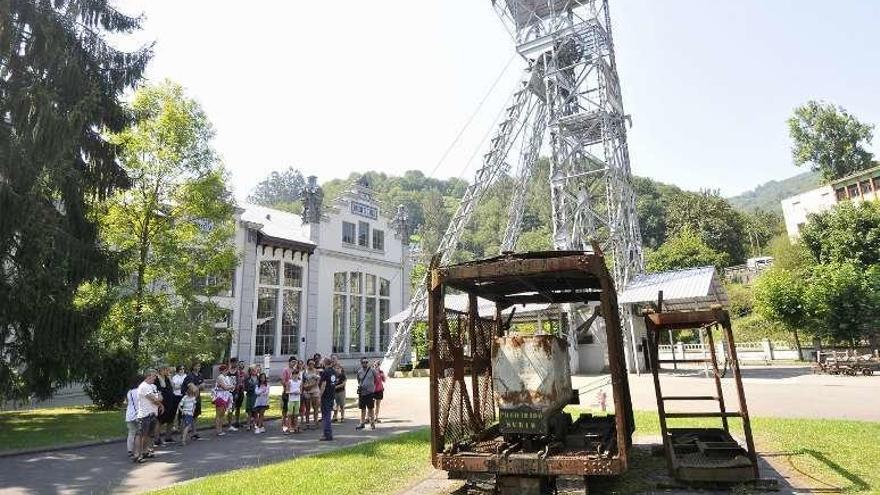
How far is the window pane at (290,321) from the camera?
1326 inches

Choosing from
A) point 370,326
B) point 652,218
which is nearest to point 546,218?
point 652,218

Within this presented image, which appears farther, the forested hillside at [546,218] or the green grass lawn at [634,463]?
the forested hillside at [546,218]

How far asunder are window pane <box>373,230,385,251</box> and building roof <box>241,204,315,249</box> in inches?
238

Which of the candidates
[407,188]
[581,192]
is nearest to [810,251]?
[581,192]

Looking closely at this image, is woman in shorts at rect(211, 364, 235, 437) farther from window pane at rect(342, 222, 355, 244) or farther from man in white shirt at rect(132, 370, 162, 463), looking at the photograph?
window pane at rect(342, 222, 355, 244)

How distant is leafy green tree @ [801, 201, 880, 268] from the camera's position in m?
34.7

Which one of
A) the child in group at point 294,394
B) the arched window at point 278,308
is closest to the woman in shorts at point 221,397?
the child in group at point 294,394

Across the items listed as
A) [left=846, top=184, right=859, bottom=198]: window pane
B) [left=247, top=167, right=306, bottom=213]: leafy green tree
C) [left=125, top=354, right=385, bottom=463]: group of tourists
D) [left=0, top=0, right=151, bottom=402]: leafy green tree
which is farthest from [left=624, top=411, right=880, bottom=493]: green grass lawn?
[left=247, top=167, right=306, bottom=213]: leafy green tree

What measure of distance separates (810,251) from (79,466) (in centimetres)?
4535

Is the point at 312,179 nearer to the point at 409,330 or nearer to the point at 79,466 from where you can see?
the point at 409,330

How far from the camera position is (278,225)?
3719 centimetres

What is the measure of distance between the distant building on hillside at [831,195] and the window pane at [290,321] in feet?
131

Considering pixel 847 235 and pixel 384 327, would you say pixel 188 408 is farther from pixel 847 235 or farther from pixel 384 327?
pixel 847 235

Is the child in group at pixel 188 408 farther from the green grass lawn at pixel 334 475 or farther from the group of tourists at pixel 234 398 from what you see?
the green grass lawn at pixel 334 475
